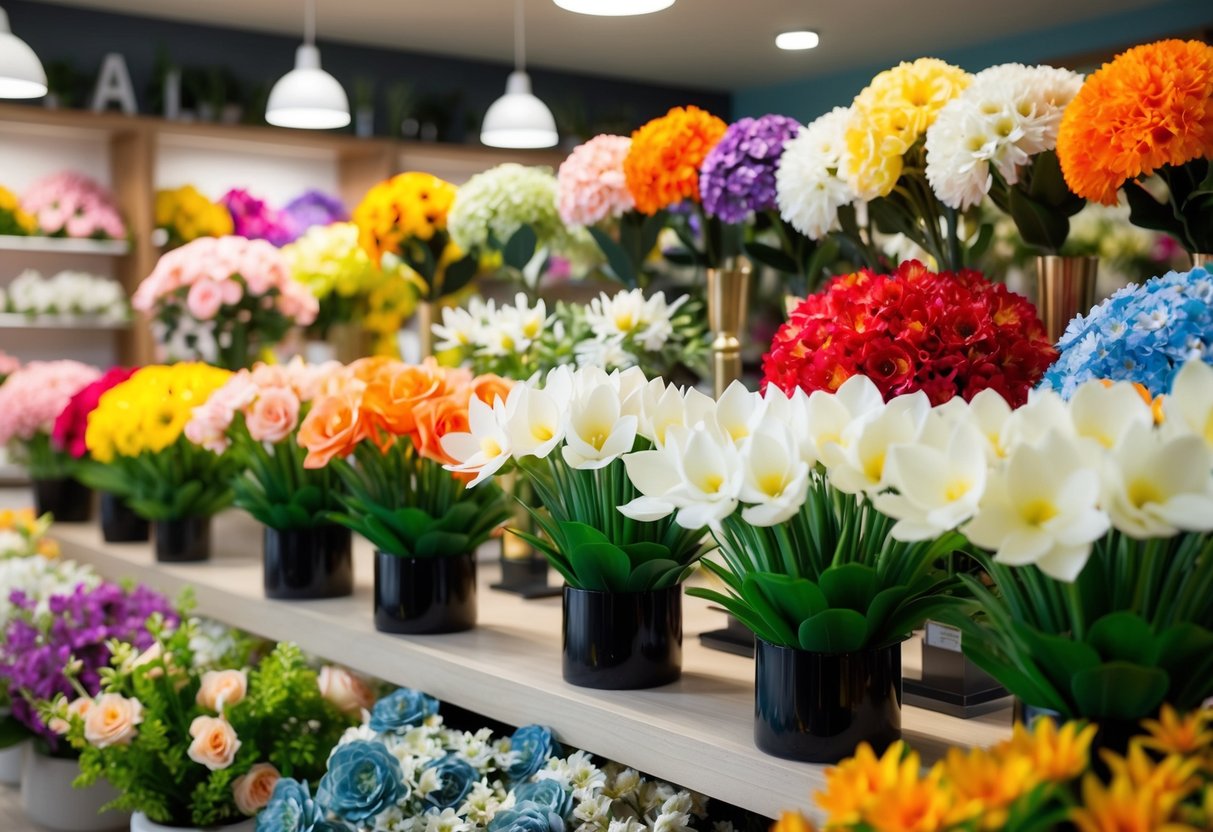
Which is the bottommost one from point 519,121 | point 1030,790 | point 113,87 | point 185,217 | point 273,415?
point 1030,790

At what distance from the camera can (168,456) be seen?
7.02 feet

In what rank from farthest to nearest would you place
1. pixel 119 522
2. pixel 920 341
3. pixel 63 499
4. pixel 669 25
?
pixel 669 25 < pixel 63 499 < pixel 119 522 < pixel 920 341

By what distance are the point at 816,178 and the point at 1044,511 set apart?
89 cm

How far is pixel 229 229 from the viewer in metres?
5.37

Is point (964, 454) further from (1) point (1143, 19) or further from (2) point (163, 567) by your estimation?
(1) point (1143, 19)

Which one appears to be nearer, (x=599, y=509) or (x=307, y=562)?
(x=599, y=509)

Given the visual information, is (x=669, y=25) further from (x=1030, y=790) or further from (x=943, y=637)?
(x=1030, y=790)

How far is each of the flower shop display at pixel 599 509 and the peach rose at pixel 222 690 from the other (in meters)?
0.43

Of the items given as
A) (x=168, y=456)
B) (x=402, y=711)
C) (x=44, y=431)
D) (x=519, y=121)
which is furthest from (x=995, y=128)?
(x=519, y=121)

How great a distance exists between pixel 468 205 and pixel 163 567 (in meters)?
0.83

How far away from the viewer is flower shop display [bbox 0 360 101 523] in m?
2.62

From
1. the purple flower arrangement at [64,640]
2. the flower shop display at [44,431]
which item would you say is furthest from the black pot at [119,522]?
the purple flower arrangement at [64,640]

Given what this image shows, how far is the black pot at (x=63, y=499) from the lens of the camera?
2707 millimetres

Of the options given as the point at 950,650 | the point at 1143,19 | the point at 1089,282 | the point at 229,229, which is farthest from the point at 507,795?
the point at 1143,19
